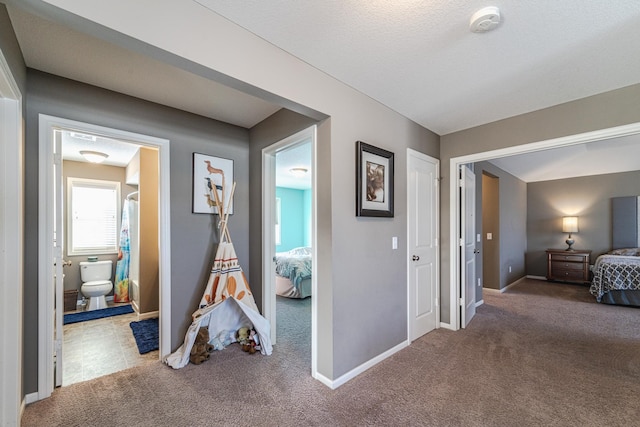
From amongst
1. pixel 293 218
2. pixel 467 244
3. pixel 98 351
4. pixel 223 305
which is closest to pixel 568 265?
pixel 467 244

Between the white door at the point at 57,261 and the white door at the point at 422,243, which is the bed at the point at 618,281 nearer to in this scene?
the white door at the point at 422,243

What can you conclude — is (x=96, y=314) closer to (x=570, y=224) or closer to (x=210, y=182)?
(x=210, y=182)

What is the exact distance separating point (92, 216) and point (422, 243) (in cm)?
518

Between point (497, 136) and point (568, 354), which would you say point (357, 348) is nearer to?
point (568, 354)

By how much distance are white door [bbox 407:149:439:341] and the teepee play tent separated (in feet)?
5.13

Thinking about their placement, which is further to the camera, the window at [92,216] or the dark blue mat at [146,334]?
the window at [92,216]

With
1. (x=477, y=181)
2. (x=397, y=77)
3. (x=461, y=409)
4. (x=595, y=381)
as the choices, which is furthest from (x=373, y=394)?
(x=477, y=181)

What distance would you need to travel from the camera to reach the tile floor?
2.38 meters

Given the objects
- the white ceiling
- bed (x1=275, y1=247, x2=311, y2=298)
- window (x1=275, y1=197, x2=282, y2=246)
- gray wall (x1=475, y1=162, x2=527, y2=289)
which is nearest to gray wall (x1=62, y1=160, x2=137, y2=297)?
bed (x1=275, y1=247, x2=311, y2=298)

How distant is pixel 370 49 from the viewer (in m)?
1.84

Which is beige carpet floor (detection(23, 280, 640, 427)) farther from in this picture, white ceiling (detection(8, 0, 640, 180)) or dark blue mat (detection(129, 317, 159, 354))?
white ceiling (detection(8, 0, 640, 180))

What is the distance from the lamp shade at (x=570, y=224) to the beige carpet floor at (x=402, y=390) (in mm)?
3833

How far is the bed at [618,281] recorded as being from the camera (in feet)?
13.6

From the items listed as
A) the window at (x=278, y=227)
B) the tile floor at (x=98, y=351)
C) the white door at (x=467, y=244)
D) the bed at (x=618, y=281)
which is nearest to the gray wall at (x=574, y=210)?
the bed at (x=618, y=281)
